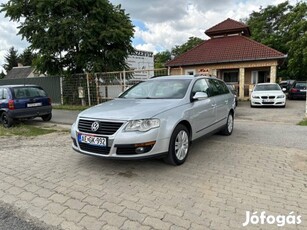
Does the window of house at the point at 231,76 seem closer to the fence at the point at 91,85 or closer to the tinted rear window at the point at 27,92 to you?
the fence at the point at 91,85

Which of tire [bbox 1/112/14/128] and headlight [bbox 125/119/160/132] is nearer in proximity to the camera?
headlight [bbox 125/119/160/132]

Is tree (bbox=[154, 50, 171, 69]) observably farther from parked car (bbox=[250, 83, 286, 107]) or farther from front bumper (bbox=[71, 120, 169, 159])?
front bumper (bbox=[71, 120, 169, 159])

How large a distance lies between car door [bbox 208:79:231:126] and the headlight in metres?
2.45

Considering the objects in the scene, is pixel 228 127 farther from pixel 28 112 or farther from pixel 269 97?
pixel 269 97

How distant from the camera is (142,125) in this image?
407cm

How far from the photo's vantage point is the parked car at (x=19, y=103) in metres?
9.43

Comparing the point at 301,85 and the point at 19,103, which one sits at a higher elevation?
the point at 301,85

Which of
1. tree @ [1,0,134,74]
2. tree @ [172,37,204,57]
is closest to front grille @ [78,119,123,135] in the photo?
tree @ [1,0,134,74]

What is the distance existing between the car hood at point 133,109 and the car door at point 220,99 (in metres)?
1.66

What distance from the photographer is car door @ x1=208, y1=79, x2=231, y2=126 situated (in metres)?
6.18

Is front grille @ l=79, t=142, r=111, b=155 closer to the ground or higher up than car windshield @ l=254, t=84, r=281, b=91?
closer to the ground

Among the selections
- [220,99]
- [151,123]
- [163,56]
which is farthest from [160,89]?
[163,56]

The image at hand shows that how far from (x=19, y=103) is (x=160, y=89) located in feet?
21.0

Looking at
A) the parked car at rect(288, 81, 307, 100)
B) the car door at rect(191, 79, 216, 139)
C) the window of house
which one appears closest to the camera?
the car door at rect(191, 79, 216, 139)
